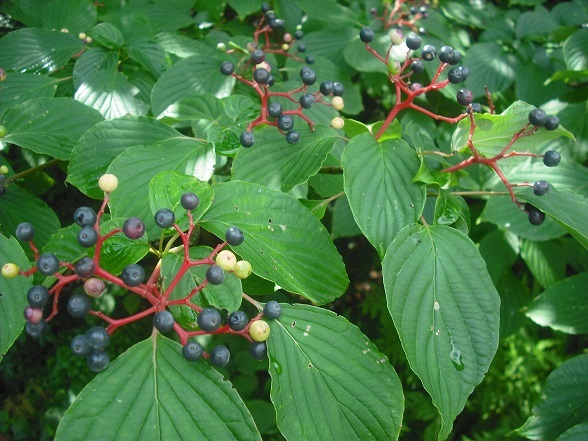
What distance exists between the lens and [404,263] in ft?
3.79

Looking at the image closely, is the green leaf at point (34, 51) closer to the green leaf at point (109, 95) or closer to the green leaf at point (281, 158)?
the green leaf at point (109, 95)

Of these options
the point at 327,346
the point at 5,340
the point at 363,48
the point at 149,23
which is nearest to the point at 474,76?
the point at 363,48

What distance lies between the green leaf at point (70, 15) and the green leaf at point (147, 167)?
1.07 metres

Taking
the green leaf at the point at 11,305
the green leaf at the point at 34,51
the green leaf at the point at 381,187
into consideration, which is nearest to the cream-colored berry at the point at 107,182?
the green leaf at the point at 11,305

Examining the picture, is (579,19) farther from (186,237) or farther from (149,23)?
(186,237)

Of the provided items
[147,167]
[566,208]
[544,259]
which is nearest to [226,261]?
[147,167]

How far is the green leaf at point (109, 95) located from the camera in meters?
1.76

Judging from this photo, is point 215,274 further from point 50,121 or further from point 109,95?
point 109,95

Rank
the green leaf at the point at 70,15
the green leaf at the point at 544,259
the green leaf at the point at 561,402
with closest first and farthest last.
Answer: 1. the green leaf at the point at 561,402
2. the green leaf at the point at 70,15
3. the green leaf at the point at 544,259

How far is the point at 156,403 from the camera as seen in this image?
921 mm

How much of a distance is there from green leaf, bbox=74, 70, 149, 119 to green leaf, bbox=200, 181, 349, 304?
829 millimetres

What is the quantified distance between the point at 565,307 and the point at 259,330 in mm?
1508

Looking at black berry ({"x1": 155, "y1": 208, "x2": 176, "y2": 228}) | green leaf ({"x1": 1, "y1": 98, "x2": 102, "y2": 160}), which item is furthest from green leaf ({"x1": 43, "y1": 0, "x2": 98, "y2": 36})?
black berry ({"x1": 155, "y1": 208, "x2": 176, "y2": 228})

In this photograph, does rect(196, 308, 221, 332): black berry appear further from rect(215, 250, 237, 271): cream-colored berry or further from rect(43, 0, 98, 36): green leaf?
rect(43, 0, 98, 36): green leaf
